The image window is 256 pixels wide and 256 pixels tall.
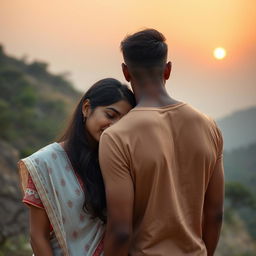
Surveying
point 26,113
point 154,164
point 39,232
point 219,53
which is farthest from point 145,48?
point 219,53

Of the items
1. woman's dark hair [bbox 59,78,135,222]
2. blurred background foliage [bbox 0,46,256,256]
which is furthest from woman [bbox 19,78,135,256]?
blurred background foliage [bbox 0,46,256,256]

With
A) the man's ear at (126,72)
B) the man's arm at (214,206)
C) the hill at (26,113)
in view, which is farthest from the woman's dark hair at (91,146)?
the hill at (26,113)

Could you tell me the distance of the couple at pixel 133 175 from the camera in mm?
2195

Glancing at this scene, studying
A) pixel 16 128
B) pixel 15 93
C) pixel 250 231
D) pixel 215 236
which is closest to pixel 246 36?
pixel 250 231

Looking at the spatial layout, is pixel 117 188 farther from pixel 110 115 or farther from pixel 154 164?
pixel 110 115

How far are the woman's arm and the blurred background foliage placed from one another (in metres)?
0.71

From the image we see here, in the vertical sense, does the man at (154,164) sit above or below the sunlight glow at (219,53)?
above

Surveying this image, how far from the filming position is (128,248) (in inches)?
90.1

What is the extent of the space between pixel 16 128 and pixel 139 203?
1548 centimetres

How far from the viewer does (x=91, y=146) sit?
2566mm

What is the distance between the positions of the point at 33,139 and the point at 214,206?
A: 15.4 metres

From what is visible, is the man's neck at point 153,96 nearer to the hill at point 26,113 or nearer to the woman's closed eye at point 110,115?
the woman's closed eye at point 110,115

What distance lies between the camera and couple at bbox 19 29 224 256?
7.20 ft

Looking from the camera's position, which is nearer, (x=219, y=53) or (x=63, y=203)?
(x=63, y=203)
